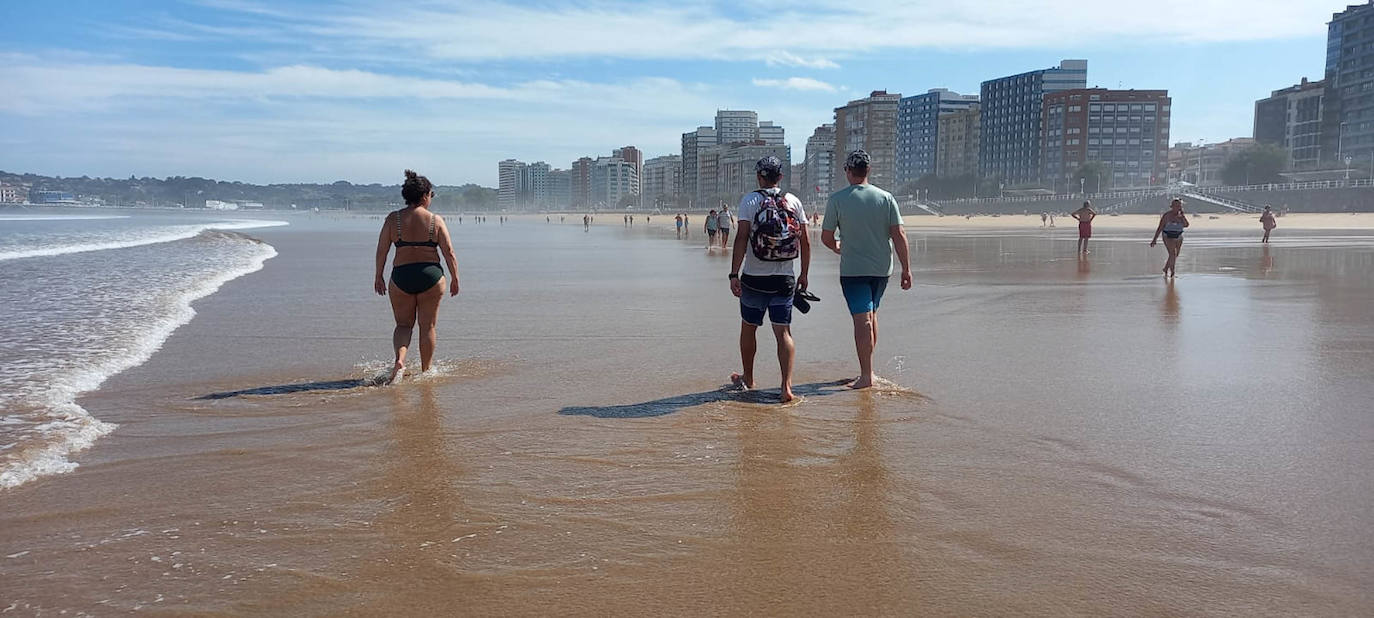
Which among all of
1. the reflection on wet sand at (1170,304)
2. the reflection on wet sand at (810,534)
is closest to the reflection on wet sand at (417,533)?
the reflection on wet sand at (810,534)

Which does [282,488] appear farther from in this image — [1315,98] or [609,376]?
[1315,98]

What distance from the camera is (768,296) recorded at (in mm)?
5625

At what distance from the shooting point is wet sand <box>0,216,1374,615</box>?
288cm

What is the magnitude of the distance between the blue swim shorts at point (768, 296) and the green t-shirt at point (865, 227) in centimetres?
50

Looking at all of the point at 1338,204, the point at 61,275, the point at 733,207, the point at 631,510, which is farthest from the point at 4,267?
the point at 733,207

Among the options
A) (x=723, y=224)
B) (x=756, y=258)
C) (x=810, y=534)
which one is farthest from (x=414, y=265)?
(x=723, y=224)

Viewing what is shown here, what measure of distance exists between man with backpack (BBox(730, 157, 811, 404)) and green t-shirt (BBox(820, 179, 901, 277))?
322 mm

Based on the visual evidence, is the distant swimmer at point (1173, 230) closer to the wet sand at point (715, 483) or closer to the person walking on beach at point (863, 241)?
the wet sand at point (715, 483)

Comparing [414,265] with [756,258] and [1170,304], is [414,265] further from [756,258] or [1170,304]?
[1170,304]

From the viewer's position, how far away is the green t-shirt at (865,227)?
19.2ft

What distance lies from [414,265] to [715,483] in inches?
132

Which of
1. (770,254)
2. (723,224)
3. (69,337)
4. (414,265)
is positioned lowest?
(69,337)

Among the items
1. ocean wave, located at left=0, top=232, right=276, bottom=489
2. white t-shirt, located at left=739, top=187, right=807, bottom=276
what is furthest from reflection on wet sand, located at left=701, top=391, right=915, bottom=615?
ocean wave, located at left=0, top=232, right=276, bottom=489

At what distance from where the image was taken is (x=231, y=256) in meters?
23.2
